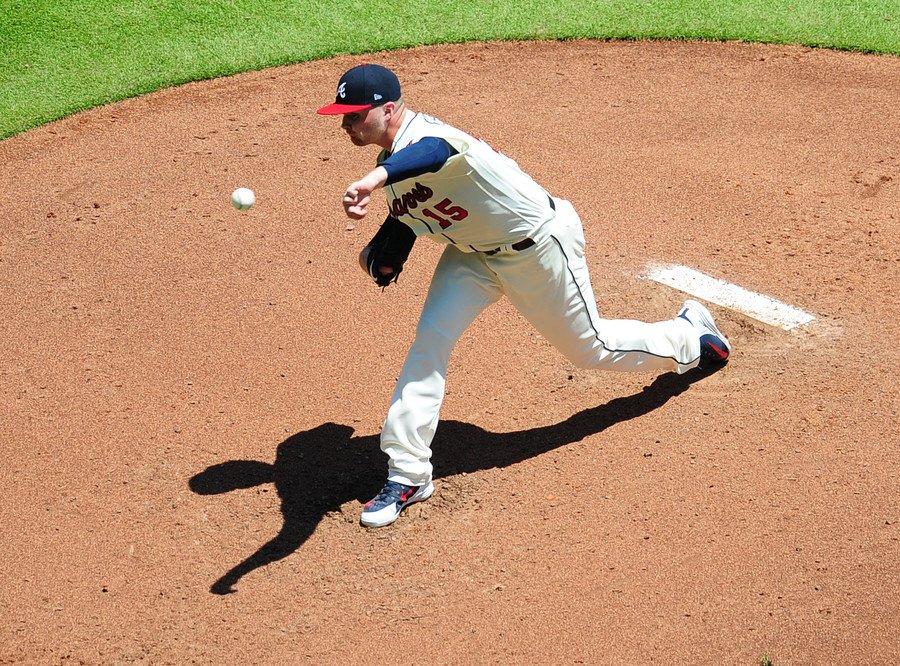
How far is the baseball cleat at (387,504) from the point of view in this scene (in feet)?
14.6

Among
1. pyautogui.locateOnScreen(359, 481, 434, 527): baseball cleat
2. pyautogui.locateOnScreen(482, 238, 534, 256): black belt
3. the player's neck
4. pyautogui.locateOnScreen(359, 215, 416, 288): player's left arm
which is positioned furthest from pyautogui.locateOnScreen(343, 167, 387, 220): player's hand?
pyautogui.locateOnScreen(359, 481, 434, 527): baseball cleat

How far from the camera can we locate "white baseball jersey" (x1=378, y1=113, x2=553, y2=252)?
409 centimetres

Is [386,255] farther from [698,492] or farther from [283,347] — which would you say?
[698,492]

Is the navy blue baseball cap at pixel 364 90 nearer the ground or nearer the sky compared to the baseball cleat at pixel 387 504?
nearer the sky

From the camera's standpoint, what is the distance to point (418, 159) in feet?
12.7

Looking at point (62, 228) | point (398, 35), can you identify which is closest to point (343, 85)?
point (62, 228)

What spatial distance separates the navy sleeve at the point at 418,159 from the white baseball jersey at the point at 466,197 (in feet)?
0.17

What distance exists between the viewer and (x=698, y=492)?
4.51m

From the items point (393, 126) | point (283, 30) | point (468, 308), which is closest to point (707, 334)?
point (468, 308)

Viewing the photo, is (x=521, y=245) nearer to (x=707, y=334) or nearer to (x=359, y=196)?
(x=359, y=196)

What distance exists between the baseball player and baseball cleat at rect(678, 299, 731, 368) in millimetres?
487

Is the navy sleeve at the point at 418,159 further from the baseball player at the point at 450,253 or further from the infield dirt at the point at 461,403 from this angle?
the infield dirt at the point at 461,403

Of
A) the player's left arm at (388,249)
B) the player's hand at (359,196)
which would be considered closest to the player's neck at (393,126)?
the player's left arm at (388,249)

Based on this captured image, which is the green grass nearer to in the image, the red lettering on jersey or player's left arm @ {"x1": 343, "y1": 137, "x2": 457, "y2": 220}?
the red lettering on jersey
